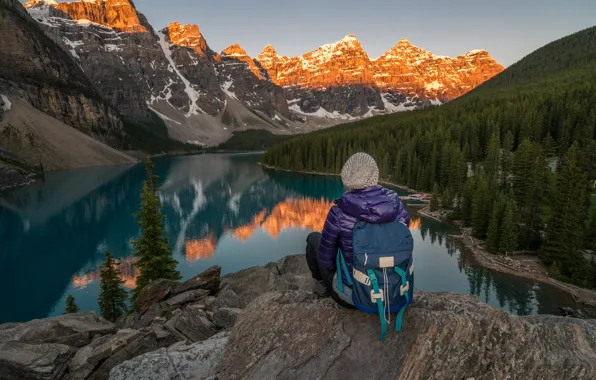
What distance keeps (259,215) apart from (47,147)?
394ft

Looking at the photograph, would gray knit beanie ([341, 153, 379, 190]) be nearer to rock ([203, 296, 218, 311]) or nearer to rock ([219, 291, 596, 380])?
rock ([219, 291, 596, 380])

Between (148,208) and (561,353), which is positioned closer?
(561,353)

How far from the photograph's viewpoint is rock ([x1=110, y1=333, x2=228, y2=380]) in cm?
752

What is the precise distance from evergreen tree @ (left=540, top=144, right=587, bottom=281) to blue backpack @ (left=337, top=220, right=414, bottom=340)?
132 feet

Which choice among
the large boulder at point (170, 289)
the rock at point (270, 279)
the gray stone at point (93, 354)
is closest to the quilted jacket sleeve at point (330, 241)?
the gray stone at point (93, 354)

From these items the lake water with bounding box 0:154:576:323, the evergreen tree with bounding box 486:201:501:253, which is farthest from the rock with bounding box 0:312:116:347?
the evergreen tree with bounding box 486:201:501:253

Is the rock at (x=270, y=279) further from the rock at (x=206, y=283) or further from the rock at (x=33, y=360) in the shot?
the rock at (x=33, y=360)

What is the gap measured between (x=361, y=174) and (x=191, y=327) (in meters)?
9.69

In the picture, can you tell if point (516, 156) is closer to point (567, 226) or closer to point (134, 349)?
point (567, 226)

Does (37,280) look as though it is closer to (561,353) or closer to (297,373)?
(297,373)

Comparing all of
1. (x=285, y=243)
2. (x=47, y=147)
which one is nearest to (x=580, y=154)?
(x=285, y=243)

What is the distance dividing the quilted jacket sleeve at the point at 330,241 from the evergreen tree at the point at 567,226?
133ft

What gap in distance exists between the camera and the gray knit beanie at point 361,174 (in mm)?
5340

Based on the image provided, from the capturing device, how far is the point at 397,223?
5.14 m
